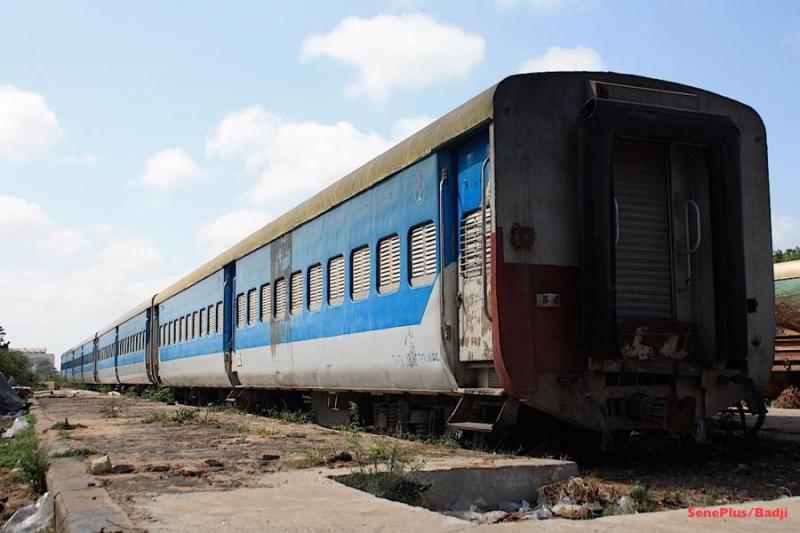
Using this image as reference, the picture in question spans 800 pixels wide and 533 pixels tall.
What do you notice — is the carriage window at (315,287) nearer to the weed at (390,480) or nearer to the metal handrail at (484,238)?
the metal handrail at (484,238)

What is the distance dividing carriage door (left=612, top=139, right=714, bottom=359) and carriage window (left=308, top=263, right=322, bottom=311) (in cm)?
509

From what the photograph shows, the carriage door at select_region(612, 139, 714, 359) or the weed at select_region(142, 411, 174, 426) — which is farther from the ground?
the carriage door at select_region(612, 139, 714, 359)

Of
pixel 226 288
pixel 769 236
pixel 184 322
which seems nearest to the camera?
pixel 769 236

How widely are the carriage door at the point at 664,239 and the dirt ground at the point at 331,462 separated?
44.1 inches

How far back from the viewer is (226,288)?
17.5 meters

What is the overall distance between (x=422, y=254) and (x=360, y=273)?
6.13 ft

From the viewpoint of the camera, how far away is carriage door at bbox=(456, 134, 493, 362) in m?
7.31

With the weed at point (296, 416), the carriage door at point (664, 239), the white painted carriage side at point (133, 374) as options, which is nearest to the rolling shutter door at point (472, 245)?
the carriage door at point (664, 239)

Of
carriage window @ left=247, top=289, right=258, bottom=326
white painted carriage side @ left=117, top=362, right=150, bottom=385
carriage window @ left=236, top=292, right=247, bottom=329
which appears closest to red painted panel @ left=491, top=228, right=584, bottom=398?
carriage window @ left=247, top=289, right=258, bottom=326

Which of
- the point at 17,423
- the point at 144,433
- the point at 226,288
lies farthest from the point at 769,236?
the point at 17,423

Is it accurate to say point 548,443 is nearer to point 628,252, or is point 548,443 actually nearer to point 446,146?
point 628,252

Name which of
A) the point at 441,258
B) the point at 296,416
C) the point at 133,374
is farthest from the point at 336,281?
the point at 133,374

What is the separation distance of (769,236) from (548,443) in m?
2.96

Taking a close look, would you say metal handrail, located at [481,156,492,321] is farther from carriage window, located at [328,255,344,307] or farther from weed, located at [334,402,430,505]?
carriage window, located at [328,255,344,307]
